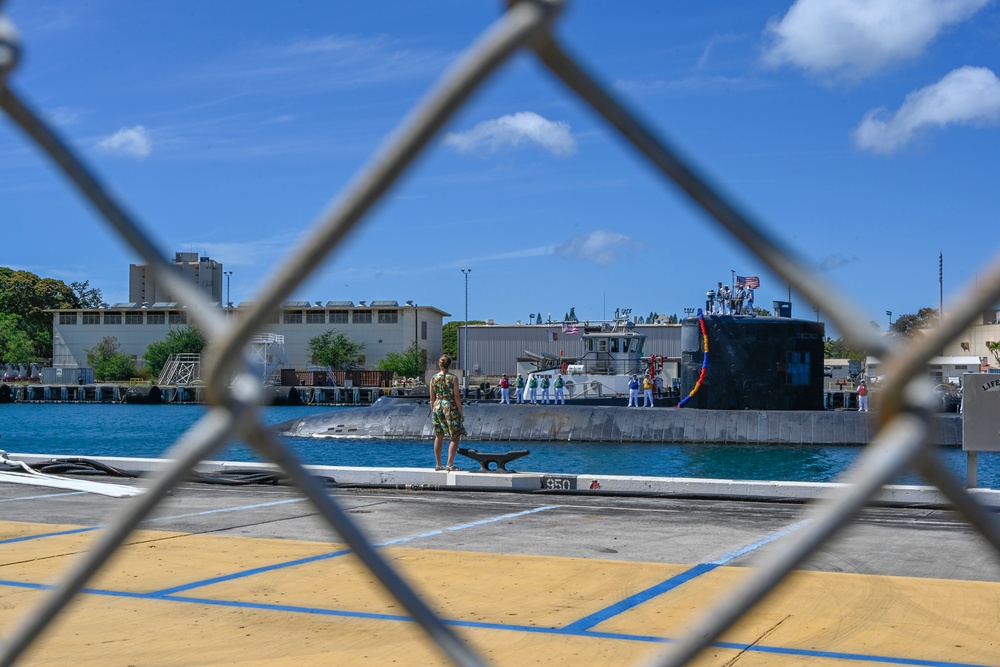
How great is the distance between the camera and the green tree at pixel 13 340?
97312 millimetres

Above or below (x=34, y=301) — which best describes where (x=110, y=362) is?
below

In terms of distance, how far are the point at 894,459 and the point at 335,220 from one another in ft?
2.26

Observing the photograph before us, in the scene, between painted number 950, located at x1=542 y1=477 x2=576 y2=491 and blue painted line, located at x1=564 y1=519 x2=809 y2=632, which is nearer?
blue painted line, located at x1=564 y1=519 x2=809 y2=632

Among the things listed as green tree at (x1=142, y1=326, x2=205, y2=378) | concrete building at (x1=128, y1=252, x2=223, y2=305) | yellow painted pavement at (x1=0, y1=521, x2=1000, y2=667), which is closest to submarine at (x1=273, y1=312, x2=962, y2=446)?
concrete building at (x1=128, y1=252, x2=223, y2=305)

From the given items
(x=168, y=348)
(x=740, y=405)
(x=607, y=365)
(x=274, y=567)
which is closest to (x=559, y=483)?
(x=274, y=567)

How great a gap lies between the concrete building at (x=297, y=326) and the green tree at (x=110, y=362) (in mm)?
955

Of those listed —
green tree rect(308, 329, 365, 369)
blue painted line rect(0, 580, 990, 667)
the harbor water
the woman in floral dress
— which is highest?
green tree rect(308, 329, 365, 369)

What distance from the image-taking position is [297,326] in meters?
98.1

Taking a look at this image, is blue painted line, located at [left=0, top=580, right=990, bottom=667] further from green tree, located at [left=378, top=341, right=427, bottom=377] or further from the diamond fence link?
green tree, located at [left=378, top=341, right=427, bottom=377]

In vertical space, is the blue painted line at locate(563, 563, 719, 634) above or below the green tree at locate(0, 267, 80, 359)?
below

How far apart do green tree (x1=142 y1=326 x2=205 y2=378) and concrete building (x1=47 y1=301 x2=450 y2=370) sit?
2.44 m

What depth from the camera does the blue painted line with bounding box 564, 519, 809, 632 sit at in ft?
17.6

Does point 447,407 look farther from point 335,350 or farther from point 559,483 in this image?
point 335,350

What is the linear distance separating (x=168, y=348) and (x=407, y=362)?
2078cm
